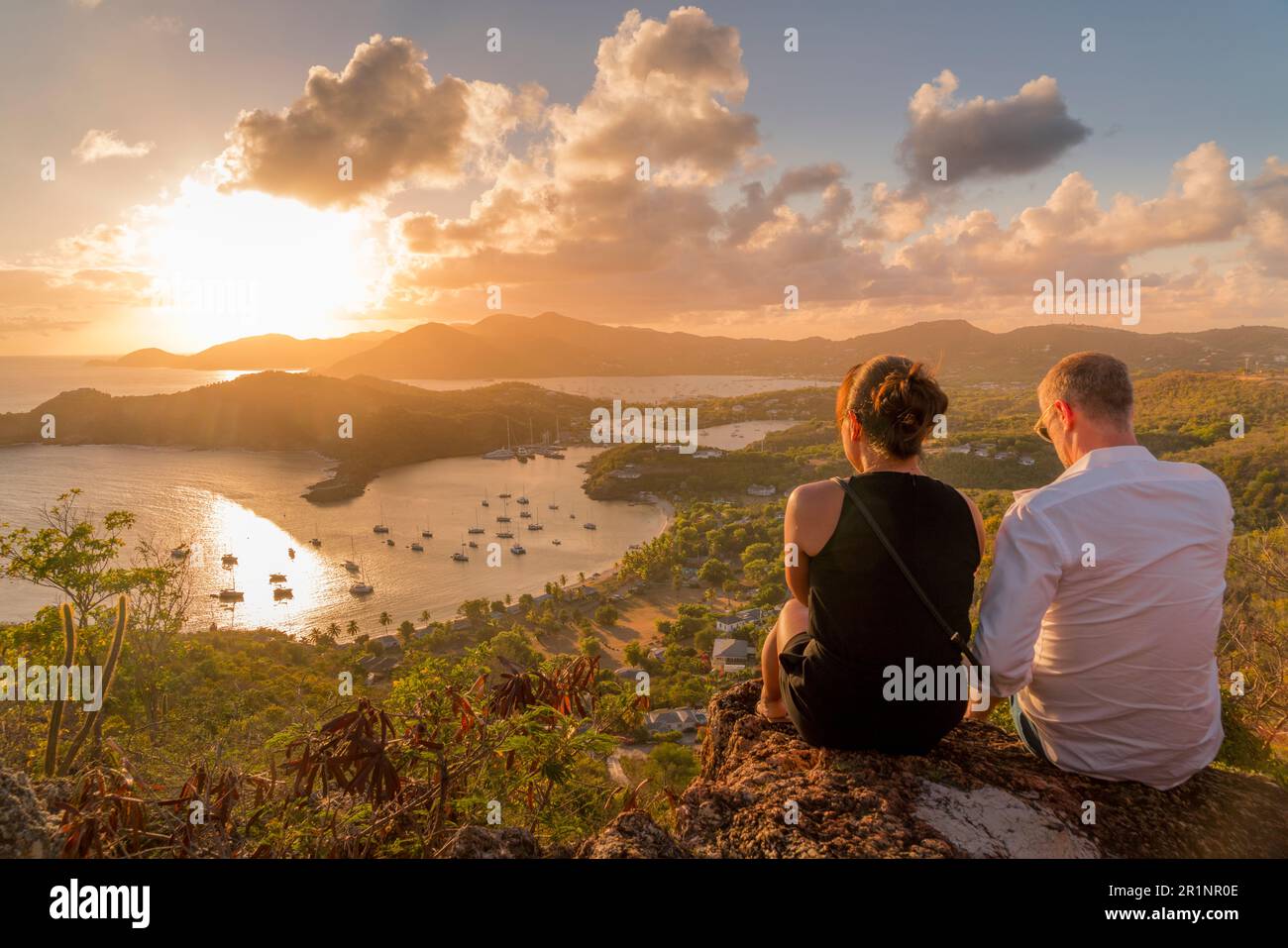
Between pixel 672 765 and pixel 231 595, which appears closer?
pixel 672 765

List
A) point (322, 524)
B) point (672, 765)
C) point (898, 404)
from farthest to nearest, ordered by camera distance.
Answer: point (322, 524) → point (672, 765) → point (898, 404)

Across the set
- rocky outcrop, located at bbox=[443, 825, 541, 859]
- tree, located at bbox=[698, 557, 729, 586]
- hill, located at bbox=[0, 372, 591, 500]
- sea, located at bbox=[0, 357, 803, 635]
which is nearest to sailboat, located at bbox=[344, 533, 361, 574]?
sea, located at bbox=[0, 357, 803, 635]

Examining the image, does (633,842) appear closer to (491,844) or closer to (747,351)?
(491,844)

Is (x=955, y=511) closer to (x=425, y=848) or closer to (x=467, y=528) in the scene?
(x=425, y=848)

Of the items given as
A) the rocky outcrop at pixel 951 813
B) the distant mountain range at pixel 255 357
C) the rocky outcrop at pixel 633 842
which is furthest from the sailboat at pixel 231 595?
the distant mountain range at pixel 255 357

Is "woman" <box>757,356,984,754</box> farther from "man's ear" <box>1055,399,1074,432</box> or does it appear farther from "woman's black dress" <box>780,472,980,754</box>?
"man's ear" <box>1055,399,1074,432</box>

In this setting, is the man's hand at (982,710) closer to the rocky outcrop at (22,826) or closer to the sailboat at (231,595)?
the rocky outcrop at (22,826)

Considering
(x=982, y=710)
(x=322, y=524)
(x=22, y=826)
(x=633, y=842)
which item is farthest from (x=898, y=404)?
(x=322, y=524)
